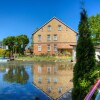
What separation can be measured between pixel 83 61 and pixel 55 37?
62793mm

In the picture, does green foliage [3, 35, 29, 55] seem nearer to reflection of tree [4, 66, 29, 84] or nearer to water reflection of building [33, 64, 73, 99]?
reflection of tree [4, 66, 29, 84]

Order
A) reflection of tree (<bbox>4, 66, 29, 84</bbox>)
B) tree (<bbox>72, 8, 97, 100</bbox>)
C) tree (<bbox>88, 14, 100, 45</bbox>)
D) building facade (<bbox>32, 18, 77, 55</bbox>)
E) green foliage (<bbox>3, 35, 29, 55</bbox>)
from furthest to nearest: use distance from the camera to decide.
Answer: green foliage (<bbox>3, 35, 29, 55</bbox>)
building facade (<bbox>32, 18, 77, 55</bbox>)
tree (<bbox>88, 14, 100, 45</bbox>)
reflection of tree (<bbox>4, 66, 29, 84</bbox>)
tree (<bbox>72, 8, 97, 100</bbox>)

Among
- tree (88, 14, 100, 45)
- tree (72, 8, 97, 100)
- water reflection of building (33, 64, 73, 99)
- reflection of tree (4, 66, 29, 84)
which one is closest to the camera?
tree (72, 8, 97, 100)

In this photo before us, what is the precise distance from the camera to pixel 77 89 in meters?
8.91

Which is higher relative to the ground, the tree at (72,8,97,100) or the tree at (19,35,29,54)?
the tree at (19,35,29,54)

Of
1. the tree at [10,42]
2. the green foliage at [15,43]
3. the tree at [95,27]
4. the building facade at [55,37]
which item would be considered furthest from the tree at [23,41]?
the tree at [95,27]

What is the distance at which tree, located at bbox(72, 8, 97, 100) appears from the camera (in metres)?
8.74

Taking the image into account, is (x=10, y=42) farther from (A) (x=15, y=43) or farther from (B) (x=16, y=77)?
Answer: (B) (x=16, y=77)

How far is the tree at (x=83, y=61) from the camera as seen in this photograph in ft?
28.7

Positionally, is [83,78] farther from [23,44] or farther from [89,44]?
[23,44]

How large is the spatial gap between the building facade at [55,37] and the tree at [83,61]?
2391 inches

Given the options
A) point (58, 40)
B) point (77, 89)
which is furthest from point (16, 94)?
point (58, 40)

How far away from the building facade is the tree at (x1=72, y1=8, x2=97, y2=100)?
6072 cm

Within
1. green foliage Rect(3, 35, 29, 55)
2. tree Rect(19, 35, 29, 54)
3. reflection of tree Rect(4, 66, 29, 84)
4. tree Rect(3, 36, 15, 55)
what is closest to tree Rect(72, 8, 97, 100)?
reflection of tree Rect(4, 66, 29, 84)
